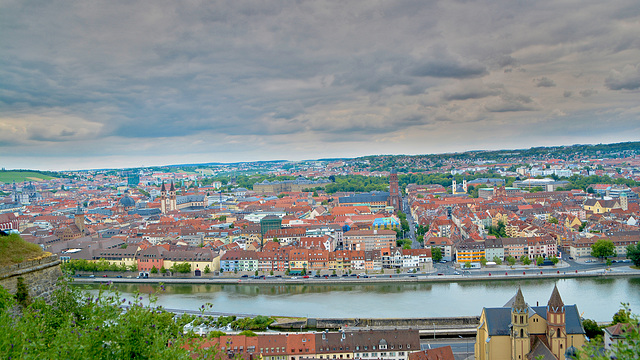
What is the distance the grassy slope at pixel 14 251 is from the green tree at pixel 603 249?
21.2m

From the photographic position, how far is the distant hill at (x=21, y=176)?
70.4 metres

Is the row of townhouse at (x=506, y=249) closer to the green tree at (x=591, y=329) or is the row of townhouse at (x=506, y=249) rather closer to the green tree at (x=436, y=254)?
the green tree at (x=436, y=254)

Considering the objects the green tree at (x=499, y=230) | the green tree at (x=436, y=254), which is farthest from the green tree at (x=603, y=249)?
the green tree at (x=436, y=254)

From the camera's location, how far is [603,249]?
20.0 m

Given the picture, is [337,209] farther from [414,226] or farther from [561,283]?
[561,283]

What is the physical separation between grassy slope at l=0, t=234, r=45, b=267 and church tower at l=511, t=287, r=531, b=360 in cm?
833

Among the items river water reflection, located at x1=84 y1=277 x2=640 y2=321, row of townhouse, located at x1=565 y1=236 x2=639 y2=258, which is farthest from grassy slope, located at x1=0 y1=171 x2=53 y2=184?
row of townhouse, located at x1=565 y1=236 x2=639 y2=258

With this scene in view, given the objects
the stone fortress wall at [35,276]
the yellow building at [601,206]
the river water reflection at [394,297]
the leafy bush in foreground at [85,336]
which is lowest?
the river water reflection at [394,297]

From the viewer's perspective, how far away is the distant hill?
70438 mm

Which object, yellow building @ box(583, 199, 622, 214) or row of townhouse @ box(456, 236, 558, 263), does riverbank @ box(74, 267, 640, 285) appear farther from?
yellow building @ box(583, 199, 622, 214)

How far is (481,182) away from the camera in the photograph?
50719 millimetres

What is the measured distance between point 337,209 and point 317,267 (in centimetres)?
1297

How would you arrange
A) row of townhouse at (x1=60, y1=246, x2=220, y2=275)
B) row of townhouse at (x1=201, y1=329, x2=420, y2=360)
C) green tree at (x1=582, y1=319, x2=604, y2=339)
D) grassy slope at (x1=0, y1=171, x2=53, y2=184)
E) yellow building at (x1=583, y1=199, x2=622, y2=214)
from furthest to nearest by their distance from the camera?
1. grassy slope at (x1=0, y1=171, x2=53, y2=184)
2. yellow building at (x1=583, y1=199, x2=622, y2=214)
3. row of townhouse at (x1=60, y1=246, x2=220, y2=275)
4. green tree at (x1=582, y1=319, x2=604, y2=339)
5. row of townhouse at (x1=201, y1=329, x2=420, y2=360)

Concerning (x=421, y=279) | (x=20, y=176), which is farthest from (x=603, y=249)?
(x=20, y=176)
